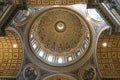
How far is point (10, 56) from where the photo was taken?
21.0 meters

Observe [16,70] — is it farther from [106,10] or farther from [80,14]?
[106,10]

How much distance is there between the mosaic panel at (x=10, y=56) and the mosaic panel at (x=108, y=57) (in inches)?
249

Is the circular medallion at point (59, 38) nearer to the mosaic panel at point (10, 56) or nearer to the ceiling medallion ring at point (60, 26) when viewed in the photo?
the ceiling medallion ring at point (60, 26)

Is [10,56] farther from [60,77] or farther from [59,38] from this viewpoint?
[59,38]

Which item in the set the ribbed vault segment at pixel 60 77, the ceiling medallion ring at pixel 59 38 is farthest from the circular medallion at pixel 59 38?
the ribbed vault segment at pixel 60 77

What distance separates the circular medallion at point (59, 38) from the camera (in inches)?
874

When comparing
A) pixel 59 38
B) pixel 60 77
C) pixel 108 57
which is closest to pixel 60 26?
pixel 59 38

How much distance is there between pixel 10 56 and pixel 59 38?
6.01 meters

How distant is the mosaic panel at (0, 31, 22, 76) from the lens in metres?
20.4

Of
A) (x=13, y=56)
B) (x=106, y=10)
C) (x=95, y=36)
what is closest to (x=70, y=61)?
(x=95, y=36)

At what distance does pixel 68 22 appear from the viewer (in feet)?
→ 81.7

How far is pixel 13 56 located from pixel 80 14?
→ 6.22 m

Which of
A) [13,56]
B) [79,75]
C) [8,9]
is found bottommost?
[79,75]

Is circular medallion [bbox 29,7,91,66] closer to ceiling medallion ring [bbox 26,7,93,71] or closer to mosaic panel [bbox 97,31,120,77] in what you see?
ceiling medallion ring [bbox 26,7,93,71]
